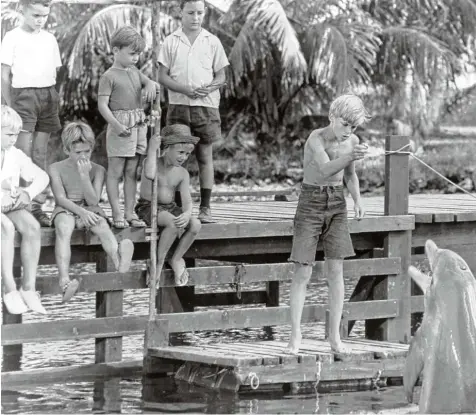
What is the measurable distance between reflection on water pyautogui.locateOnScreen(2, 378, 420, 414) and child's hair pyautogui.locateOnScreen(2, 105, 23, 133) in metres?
1.93

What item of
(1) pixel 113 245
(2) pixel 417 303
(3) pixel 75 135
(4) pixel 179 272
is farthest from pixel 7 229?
(2) pixel 417 303

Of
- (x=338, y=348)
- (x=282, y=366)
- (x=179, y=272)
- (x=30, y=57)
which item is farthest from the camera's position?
(x=179, y=272)

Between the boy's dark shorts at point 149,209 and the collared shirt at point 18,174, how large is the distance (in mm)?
930

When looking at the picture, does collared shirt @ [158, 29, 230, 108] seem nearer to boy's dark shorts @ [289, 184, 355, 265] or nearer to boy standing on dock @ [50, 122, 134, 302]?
boy standing on dock @ [50, 122, 134, 302]

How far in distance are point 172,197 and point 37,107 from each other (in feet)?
4.08

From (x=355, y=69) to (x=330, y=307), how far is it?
52.7 feet

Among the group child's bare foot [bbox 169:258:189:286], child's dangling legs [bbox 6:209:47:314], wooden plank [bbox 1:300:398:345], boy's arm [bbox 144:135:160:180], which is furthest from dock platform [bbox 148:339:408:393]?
boy's arm [bbox 144:135:160:180]

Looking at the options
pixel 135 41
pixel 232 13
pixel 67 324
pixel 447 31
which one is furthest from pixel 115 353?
pixel 447 31

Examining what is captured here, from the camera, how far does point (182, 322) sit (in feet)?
33.9

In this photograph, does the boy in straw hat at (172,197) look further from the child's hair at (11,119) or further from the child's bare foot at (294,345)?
the child's hair at (11,119)

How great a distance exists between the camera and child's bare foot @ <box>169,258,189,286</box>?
10.2m

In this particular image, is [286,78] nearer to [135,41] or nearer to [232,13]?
[232,13]

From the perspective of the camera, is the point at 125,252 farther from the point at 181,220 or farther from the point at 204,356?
the point at 204,356

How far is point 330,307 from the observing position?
10023mm
